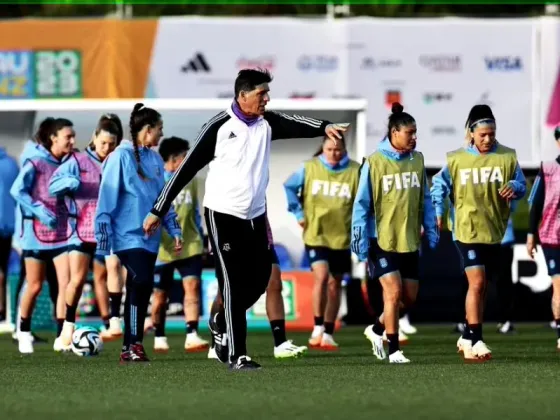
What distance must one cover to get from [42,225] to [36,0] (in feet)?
52.1

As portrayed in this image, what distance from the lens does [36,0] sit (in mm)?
30750

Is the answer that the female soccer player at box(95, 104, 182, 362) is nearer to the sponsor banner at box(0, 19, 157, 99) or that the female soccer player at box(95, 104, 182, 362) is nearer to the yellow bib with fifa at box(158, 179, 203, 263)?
the yellow bib with fifa at box(158, 179, 203, 263)

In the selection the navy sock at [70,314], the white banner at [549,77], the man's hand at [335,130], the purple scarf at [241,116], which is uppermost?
the white banner at [549,77]

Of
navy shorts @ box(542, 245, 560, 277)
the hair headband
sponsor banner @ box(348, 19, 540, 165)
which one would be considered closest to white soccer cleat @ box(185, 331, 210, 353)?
navy shorts @ box(542, 245, 560, 277)

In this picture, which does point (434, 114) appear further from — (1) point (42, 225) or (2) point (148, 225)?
(2) point (148, 225)

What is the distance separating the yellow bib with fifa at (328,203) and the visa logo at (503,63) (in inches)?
514

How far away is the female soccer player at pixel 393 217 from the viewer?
43.0 feet

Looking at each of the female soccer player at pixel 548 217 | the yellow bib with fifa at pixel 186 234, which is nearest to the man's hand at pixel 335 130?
the female soccer player at pixel 548 217

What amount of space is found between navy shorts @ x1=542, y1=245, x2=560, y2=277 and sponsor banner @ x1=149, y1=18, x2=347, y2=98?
14.2 m

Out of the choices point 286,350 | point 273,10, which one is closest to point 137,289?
point 286,350

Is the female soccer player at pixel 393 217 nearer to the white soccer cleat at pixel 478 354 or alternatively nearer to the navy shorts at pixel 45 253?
the white soccer cleat at pixel 478 354

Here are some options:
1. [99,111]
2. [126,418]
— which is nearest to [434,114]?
[99,111]

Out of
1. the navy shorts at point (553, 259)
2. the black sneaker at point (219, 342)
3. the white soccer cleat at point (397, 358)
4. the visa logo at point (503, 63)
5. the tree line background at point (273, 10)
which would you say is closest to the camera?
the black sneaker at point (219, 342)

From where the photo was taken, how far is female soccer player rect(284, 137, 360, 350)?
16500 millimetres
